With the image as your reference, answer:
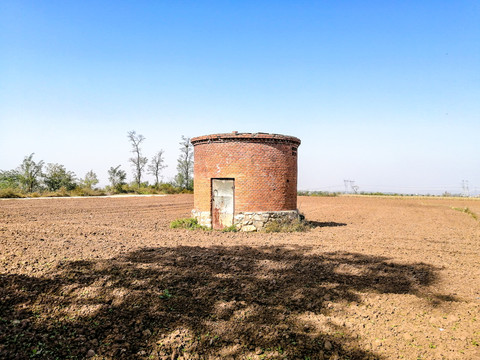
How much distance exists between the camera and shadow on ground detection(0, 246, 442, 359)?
14.7 ft

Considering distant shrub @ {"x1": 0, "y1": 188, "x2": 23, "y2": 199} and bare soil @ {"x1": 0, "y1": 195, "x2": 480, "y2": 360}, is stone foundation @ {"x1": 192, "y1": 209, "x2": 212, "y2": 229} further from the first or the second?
distant shrub @ {"x1": 0, "y1": 188, "x2": 23, "y2": 199}

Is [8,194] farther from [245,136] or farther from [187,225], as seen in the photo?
[245,136]

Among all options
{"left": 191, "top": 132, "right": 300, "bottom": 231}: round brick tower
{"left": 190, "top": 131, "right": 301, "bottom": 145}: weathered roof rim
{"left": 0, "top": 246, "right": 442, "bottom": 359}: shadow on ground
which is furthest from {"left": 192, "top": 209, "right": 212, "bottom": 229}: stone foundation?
{"left": 0, "top": 246, "right": 442, "bottom": 359}: shadow on ground

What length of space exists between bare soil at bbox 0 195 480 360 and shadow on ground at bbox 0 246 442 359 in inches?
0.8

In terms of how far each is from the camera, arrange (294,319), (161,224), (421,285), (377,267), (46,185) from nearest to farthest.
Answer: (294,319), (421,285), (377,267), (161,224), (46,185)

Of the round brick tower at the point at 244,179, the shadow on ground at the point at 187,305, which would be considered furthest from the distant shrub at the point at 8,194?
the shadow on ground at the point at 187,305

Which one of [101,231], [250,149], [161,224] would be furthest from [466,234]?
[101,231]

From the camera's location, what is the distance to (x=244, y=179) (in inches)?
541

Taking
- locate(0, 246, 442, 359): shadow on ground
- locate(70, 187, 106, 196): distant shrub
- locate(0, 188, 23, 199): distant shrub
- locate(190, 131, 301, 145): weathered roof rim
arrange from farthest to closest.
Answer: locate(70, 187, 106, 196): distant shrub < locate(0, 188, 23, 199): distant shrub < locate(190, 131, 301, 145): weathered roof rim < locate(0, 246, 442, 359): shadow on ground

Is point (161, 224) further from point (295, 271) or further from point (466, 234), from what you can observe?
point (466, 234)

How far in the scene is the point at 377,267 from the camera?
27.6 feet

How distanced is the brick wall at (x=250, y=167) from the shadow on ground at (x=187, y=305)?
5.29 metres

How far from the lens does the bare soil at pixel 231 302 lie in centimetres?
454

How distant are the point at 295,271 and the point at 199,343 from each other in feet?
12.1
